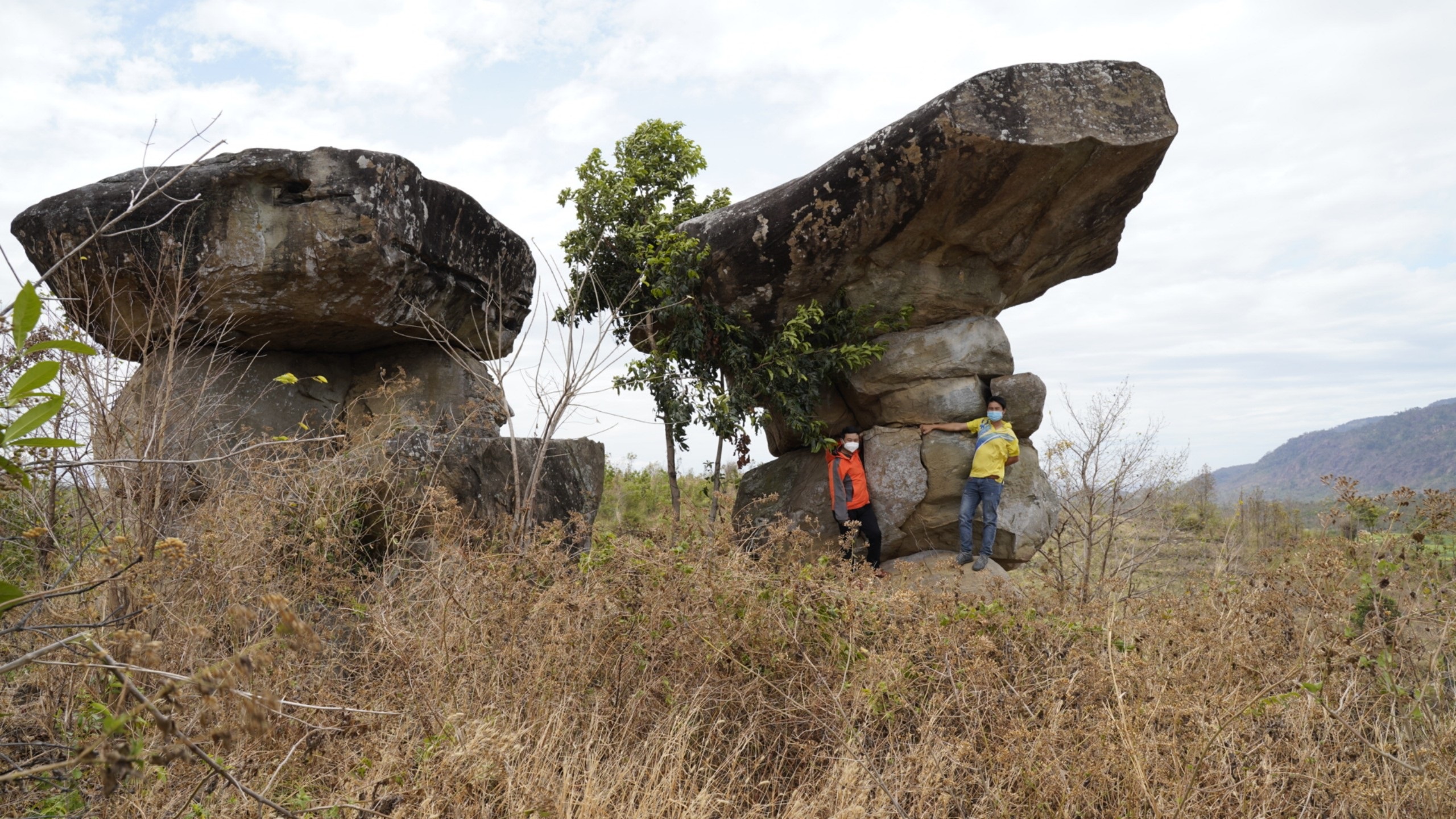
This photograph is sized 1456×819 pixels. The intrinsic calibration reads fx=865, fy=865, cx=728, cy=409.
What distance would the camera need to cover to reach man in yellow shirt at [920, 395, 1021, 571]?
7449mm

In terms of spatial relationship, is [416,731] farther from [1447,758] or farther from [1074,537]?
[1074,537]

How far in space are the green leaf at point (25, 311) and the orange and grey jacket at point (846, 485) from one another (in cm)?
648

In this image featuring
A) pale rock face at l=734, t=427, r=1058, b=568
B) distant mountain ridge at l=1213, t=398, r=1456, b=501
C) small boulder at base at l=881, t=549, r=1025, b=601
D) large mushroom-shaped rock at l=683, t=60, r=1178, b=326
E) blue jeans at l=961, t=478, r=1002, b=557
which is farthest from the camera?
distant mountain ridge at l=1213, t=398, r=1456, b=501

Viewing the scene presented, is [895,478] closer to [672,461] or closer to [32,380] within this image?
[672,461]

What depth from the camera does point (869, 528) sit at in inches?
299

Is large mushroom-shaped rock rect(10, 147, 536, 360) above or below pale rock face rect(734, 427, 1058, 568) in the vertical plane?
above

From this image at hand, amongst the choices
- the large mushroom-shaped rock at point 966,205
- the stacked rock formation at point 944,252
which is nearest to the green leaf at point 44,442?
the stacked rock formation at point 944,252

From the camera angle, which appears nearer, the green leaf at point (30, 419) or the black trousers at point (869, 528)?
the green leaf at point (30, 419)

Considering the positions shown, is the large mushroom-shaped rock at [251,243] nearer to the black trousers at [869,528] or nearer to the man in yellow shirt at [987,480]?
the black trousers at [869,528]

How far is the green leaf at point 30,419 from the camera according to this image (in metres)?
1.50

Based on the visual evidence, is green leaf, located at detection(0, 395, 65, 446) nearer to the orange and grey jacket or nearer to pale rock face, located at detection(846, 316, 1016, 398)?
the orange and grey jacket

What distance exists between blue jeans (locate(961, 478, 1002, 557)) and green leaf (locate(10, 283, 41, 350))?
6.90 metres

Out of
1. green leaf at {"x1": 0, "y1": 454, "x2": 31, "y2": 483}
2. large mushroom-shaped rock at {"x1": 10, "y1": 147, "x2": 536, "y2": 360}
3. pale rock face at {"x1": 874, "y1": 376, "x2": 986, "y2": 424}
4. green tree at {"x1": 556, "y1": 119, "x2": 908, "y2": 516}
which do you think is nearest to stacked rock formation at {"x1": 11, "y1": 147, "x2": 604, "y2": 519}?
large mushroom-shaped rock at {"x1": 10, "y1": 147, "x2": 536, "y2": 360}

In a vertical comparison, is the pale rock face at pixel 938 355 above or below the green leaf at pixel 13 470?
above
